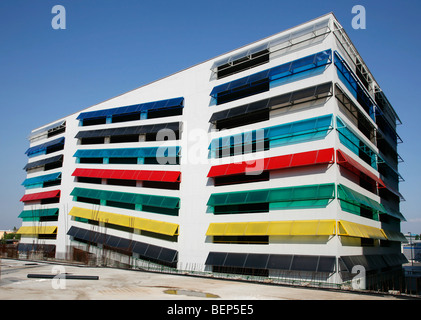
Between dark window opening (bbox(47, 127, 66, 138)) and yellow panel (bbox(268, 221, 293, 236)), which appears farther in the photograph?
dark window opening (bbox(47, 127, 66, 138))

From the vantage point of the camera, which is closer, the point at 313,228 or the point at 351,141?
the point at 313,228

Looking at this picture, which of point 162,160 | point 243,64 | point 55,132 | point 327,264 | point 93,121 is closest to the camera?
point 327,264

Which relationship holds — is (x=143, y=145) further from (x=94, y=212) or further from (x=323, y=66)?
(x=323, y=66)

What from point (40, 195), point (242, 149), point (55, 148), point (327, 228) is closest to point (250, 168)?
point (242, 149)

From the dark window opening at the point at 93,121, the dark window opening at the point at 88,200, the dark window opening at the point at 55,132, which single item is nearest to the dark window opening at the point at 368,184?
the dark window opening at the point at 88,200

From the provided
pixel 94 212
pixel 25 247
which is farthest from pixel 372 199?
pixel 25 247

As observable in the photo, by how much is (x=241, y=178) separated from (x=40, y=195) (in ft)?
143

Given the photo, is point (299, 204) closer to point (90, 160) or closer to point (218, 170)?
point (218, 170)

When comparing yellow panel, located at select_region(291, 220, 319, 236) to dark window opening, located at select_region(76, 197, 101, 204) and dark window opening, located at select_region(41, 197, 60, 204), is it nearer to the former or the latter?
dark window opening, located at select_region(76, 197, 101, 204)

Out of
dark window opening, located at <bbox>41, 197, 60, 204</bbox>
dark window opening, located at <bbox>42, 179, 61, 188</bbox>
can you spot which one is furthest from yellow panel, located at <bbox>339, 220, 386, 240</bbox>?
dark window opening, located at <bbox>42, 179, 61, 188</bbox>

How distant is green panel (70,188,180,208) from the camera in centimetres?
4566

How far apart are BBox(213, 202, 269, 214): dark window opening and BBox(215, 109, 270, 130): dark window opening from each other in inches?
382

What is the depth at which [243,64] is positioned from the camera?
44094 mm

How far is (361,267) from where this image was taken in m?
36.0
